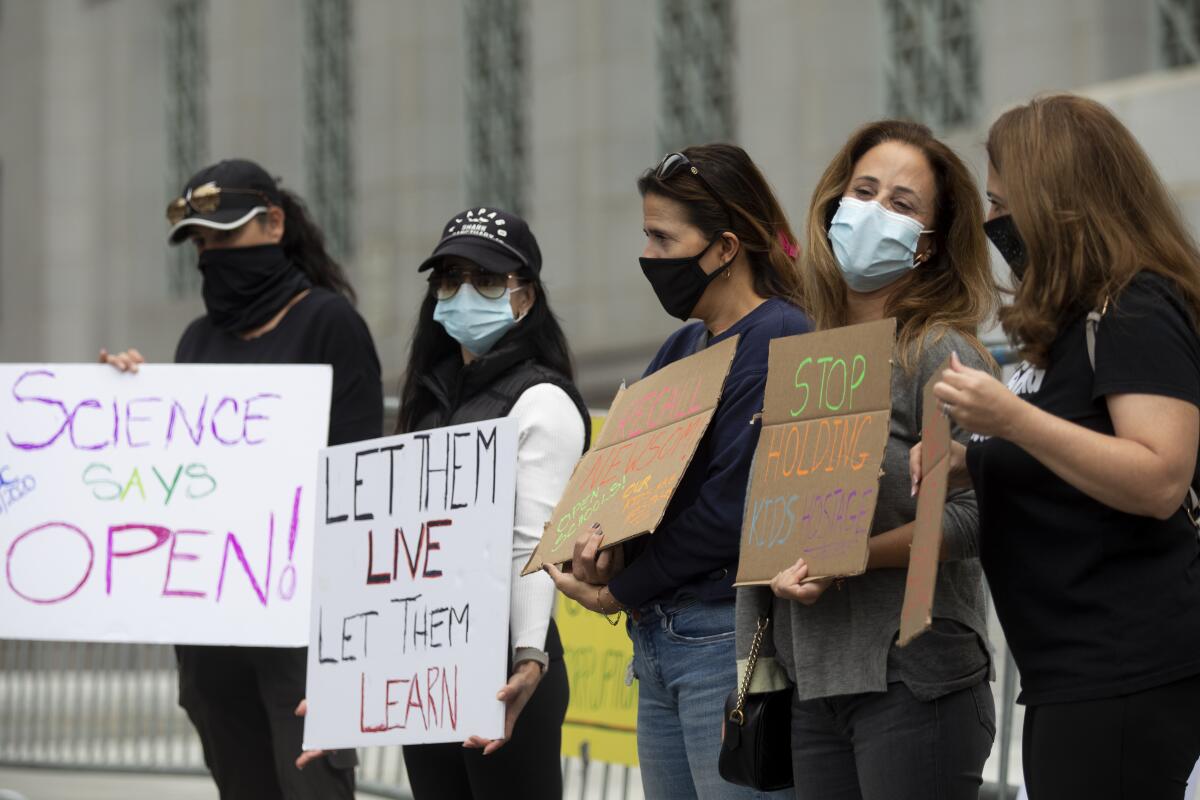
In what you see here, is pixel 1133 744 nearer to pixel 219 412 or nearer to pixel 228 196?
pixel 219 412

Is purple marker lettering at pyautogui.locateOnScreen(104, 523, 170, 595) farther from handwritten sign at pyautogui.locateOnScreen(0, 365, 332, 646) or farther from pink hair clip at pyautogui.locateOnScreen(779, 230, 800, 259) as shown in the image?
pink hair clip at pyautogui.locateOnScreen(779, 230, 800, 259)

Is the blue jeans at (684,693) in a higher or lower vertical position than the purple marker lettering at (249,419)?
lower

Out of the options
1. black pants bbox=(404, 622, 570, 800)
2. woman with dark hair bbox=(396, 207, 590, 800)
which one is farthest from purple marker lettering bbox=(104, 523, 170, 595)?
black pants bbox=(404, 622, 570, 800)

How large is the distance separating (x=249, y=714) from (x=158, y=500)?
72 cm

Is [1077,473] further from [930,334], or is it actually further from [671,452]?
[671,452]

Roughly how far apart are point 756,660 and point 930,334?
72 cm

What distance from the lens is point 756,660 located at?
368cm

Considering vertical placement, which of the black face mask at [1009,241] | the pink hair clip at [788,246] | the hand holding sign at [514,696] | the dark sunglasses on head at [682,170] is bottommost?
the hand holding sign at [514,696]

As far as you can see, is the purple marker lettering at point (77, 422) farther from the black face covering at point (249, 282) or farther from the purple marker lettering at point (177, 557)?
the black face covering at point (249, 282)

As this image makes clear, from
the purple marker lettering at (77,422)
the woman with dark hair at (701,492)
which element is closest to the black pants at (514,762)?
the woman with dark hair at (701,492)

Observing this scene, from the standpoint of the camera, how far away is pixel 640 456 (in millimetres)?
4062

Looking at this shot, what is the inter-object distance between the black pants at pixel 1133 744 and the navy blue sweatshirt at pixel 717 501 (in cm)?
99

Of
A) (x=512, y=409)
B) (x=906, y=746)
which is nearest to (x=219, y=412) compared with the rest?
(x=512, y=409)

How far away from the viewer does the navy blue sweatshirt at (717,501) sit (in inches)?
153
